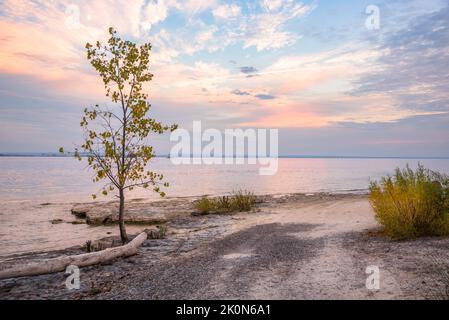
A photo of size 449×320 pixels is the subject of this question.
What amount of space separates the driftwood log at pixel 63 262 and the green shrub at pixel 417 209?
9.48 m

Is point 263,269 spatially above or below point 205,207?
above

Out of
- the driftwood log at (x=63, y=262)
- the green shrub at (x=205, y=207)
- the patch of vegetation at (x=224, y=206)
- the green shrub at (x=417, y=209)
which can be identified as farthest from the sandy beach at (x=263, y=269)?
the patch of vegetation at (x=224, y=206)

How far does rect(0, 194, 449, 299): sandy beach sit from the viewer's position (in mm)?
7617

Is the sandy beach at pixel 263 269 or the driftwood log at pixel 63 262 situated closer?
the sandy beach at pixel 263 269

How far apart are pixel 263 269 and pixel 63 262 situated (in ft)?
19.2

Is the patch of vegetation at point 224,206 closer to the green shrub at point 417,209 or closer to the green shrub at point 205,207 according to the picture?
the green shrub at point 205,207

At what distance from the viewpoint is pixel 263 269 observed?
9.35 meters

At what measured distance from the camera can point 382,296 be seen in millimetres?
6973

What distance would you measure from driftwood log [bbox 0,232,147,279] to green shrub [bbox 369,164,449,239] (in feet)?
31.1

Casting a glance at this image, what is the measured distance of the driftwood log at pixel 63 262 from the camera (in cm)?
945

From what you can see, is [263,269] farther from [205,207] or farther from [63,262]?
[205,207]

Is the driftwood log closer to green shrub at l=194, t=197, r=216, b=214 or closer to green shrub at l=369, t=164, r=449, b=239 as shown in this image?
green shrub at l=369, t=164, r=449, b=239

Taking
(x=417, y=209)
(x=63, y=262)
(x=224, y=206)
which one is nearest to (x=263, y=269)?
(x=63, y=262)

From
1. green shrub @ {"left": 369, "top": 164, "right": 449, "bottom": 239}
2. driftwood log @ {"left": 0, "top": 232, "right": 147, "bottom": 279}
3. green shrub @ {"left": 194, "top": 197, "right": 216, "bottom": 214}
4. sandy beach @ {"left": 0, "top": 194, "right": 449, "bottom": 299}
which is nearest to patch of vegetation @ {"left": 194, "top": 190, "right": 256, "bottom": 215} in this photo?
green shrub @ {"left": 194, "top": 197, "right": 216, "bottom": 214}
